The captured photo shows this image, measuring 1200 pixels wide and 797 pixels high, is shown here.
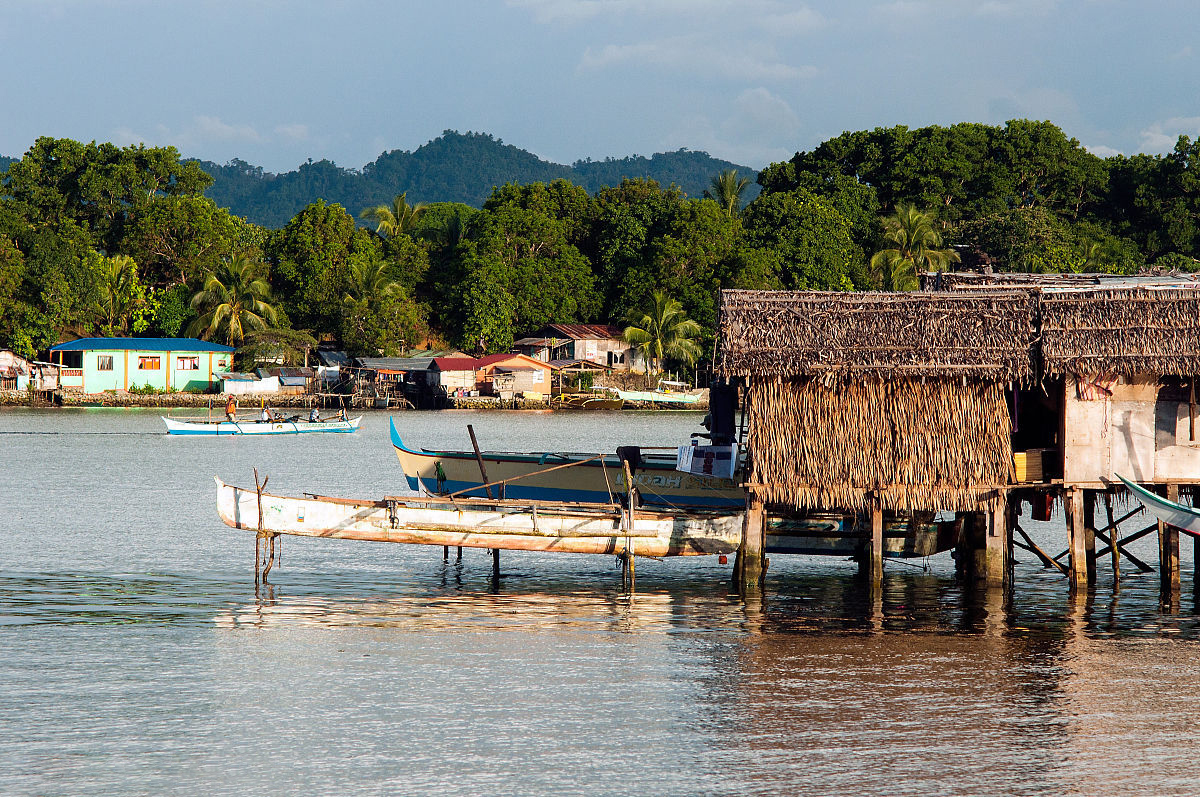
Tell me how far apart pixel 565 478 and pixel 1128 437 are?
904cm

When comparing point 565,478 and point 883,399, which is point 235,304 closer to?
point 565,478

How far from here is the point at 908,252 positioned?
74938 millimetres

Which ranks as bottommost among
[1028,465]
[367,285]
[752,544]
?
[752,544]

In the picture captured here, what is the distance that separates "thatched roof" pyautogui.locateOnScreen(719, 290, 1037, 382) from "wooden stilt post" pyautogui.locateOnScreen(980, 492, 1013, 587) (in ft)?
6.04

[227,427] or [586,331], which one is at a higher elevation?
[586,331]

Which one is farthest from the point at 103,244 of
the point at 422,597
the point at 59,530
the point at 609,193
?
the point at 422,597

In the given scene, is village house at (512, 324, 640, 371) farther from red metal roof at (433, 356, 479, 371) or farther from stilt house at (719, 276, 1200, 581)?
stilt house at (719, 276, 1200, 581)

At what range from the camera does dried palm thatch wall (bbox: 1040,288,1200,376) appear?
55.2 ft

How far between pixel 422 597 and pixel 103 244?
230 ft

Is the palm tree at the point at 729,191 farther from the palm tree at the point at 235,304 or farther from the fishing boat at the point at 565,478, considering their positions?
the fishing boat at the point at 565,478

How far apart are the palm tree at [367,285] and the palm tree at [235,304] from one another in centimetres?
479

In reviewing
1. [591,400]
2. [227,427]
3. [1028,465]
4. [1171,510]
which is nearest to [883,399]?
[1028,465]

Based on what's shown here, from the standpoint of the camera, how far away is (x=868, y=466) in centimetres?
1712

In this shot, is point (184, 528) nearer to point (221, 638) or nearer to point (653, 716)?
point (221, 638)
